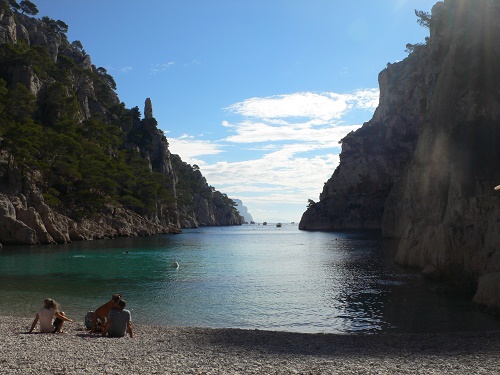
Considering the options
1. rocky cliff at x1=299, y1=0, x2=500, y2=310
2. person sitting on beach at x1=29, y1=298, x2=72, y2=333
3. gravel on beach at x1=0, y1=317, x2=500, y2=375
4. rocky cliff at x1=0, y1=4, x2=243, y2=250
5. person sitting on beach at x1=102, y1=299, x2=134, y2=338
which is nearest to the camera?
gravel on beach at x1=0, y1=317, x2=500, y2=375

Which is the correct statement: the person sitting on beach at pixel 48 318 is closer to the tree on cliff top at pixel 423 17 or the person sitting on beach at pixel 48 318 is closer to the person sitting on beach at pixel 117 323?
the person sitting on beach at pixel 117 323

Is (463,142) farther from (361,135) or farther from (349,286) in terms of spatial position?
(361,135)

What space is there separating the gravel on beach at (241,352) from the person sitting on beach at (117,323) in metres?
0.42

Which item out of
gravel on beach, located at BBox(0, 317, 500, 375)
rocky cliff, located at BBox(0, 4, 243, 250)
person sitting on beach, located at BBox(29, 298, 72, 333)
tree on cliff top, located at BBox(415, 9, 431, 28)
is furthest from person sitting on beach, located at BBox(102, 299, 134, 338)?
tree on cliff top, located at BBox(415, 9, 431, 28)

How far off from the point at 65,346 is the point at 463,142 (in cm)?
3301

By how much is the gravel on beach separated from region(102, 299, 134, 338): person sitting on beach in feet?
1.39

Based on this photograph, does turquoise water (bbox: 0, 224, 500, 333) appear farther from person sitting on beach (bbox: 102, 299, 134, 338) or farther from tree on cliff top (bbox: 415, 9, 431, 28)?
tree on cliff top (bbox: 415, 9, 431, 28)

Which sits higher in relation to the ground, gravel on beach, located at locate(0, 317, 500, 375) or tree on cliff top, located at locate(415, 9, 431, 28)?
tree on cliff top, located at locate(415, 9, 431, 28)

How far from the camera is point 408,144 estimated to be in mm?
135750

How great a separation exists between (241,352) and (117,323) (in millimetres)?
5336

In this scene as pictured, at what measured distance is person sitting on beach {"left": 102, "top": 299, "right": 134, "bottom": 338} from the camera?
54.7 feet

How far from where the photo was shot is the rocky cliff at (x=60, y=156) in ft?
235

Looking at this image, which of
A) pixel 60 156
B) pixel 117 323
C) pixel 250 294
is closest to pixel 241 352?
pixel 117 323

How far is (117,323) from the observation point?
1667 centimetres
